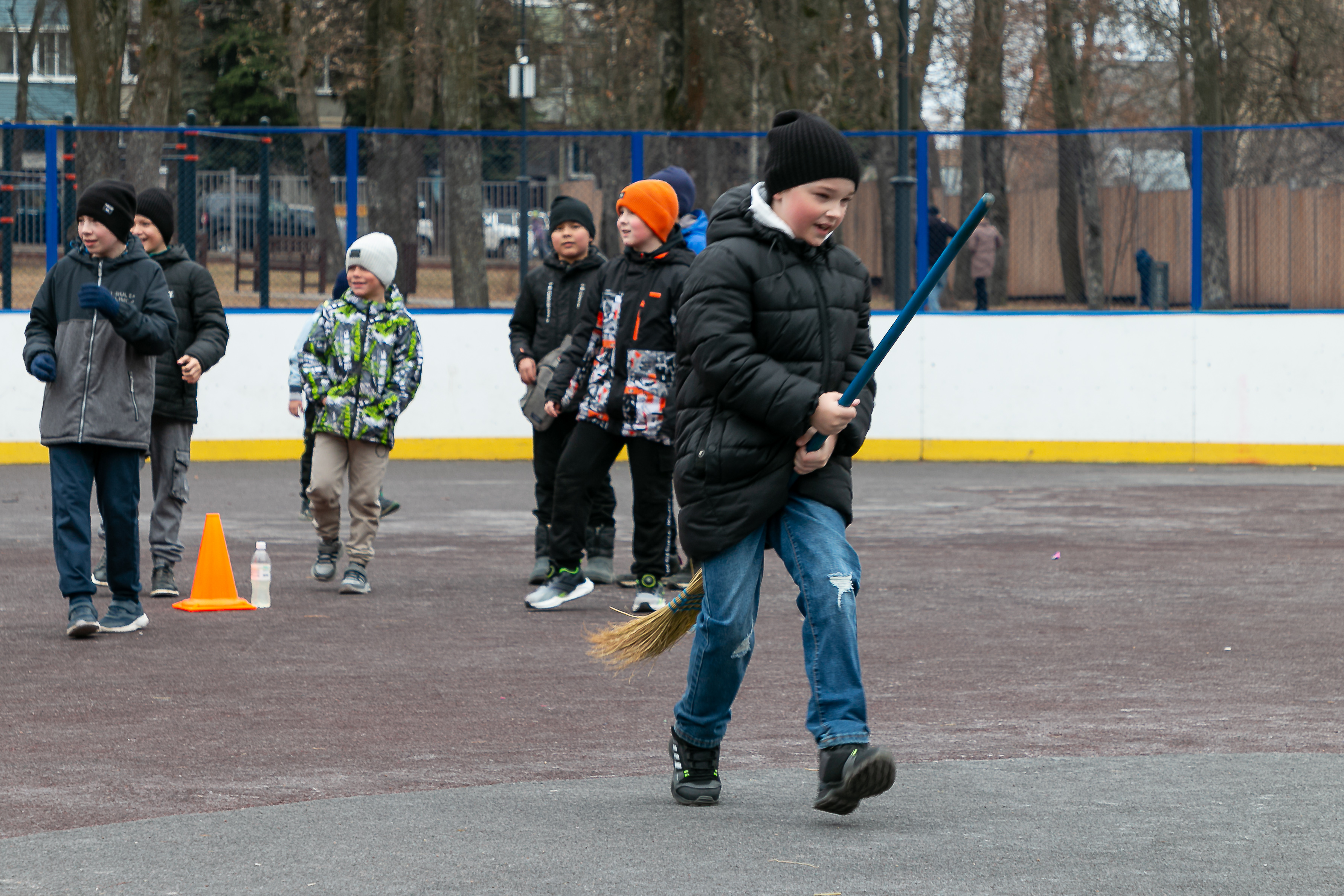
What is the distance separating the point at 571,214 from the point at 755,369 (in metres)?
4.70

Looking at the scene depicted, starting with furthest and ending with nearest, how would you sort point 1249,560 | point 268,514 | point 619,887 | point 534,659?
point 268,514
point 1249,560
point 534,659
point 619,887

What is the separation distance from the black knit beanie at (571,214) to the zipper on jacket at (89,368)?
2378 mm

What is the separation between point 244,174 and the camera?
15.9 m

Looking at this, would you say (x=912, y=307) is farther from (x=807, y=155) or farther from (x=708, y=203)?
(x=708, y=203)

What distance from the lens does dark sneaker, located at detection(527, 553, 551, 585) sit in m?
9.35

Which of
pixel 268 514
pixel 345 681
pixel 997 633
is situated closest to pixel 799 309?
pixel 345 681

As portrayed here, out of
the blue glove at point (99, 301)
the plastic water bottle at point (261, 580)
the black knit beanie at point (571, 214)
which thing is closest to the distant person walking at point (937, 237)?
the black knit beanie at point (571, 214)

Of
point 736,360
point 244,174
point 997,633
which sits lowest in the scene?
point 997,633

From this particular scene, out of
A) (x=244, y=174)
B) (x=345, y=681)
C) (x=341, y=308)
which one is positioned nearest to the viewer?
(x=345, y=681)

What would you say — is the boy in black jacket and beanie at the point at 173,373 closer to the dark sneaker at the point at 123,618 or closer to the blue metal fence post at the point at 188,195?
the dark sneaker at the point at 123,618

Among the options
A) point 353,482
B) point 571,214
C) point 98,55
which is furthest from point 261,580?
point 98,55

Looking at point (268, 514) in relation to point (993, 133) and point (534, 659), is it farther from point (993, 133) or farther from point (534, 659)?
point (993, 133)

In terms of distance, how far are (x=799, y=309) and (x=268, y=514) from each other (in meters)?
8.18

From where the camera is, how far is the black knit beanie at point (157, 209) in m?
8.91
